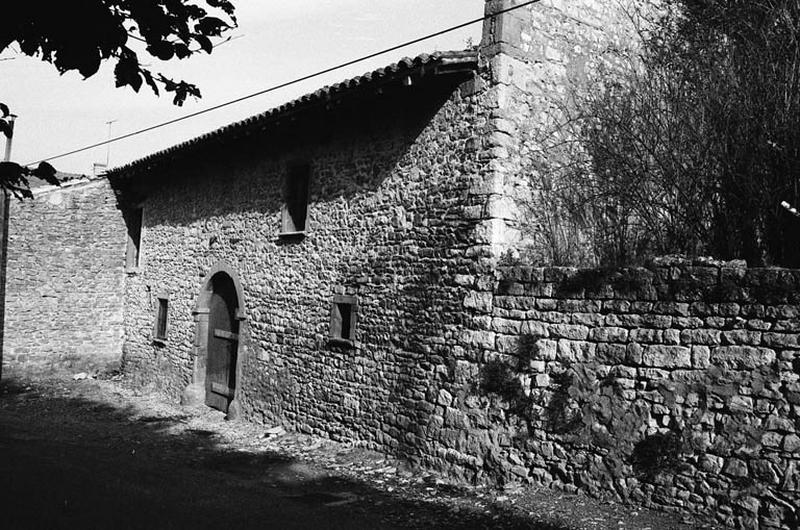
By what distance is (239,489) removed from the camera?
22.7ft

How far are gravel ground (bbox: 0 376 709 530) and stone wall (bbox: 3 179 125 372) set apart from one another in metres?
5.13

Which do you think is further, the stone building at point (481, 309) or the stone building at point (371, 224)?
the stone building at point (371, 224)

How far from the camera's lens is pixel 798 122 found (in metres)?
6.09

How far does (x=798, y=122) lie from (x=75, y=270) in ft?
48.6

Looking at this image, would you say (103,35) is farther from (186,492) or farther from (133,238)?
(133,238)

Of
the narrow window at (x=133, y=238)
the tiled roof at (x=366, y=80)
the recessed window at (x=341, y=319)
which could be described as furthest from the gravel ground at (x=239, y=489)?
the narrow window at (x=133, y=238)

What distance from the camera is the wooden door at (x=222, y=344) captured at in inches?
471

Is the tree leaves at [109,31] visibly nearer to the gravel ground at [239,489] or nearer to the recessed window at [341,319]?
the gravel ground at [239,489]

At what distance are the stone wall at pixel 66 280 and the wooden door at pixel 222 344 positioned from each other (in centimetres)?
502

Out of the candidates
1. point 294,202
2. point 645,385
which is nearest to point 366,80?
point 294,202

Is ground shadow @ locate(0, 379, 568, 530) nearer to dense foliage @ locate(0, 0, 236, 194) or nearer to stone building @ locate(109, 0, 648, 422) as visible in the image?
stone building @ locate(109, 0, 648, 422)

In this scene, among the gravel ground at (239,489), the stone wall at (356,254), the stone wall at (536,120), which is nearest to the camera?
the gravel ground at (239,489)

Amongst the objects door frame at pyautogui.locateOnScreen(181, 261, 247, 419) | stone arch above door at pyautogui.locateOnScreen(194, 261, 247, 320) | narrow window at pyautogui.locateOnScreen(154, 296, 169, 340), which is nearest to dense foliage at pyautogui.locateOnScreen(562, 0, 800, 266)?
stone arch above door at pyautogui.locateOnScreen(194, 261, 247, 320)

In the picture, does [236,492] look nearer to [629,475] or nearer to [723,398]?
[629,475]
